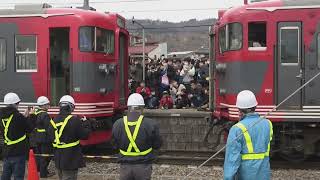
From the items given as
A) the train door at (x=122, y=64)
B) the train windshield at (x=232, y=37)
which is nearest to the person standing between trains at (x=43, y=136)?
the train door at (x=122, y=64)

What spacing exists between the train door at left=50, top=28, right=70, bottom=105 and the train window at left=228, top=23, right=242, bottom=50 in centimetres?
411

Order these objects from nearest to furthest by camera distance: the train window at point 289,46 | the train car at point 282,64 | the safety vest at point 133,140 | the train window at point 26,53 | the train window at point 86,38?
the safety vest at point 133,140
the train car at point 282,64
the train window at point 289,46
the train window at point 86,38
the train window at point 26,53

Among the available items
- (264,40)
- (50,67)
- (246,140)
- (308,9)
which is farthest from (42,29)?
(246,140)

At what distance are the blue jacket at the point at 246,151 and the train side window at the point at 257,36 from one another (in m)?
6.41

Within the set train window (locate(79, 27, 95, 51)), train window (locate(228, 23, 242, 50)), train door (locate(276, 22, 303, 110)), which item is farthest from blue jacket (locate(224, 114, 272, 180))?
train window (locate(79, 27, 95, 51))

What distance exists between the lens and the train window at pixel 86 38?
13336mm

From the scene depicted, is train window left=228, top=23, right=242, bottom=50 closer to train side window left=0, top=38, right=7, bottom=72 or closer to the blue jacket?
train side window left=0, top=38, right=7, bottom=72

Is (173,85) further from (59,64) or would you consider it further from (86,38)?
(86,38)

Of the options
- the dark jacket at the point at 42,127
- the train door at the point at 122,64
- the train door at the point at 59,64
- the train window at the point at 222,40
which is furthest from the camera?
the train door at the point at 122,64

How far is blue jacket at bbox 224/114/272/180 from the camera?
575cm

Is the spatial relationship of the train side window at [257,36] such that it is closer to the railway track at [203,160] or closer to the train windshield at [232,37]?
the train windshield at [232,37]

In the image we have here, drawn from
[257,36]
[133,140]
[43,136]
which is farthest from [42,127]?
[257,36]

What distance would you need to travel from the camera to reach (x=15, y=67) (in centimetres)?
1369

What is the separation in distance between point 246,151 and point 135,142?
156cm
